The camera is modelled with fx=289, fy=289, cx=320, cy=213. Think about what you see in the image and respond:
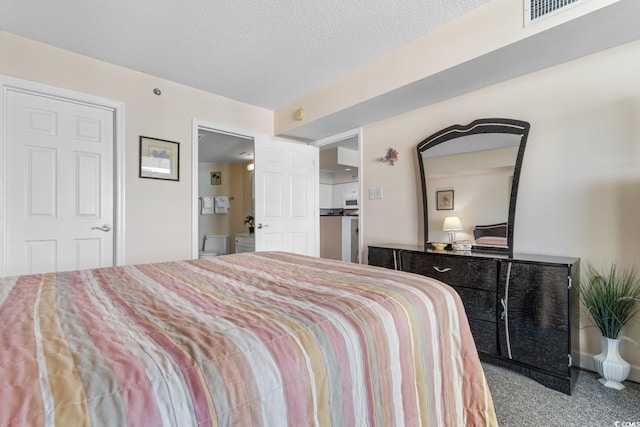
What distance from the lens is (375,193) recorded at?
334 cm

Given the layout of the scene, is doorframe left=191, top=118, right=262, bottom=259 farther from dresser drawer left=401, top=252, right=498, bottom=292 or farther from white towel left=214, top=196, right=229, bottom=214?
white towel left=214, top=196, right=229, bottom=214

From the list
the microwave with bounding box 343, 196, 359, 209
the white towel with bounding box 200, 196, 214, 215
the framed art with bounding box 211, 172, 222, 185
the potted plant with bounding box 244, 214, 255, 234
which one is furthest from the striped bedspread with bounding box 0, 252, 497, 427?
the microwave with bounding box 343, 196, 359, 209

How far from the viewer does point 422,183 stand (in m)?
2.84

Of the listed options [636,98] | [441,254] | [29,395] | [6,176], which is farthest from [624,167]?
[6,176]

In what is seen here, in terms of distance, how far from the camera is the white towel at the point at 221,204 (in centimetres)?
590

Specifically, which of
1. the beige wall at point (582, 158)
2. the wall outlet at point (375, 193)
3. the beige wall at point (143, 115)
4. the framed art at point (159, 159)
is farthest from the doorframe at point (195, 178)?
the beige wall at point (582, 158)

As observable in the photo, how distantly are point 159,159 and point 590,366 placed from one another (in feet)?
12.9

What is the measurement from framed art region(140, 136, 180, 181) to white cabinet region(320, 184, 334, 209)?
396cm

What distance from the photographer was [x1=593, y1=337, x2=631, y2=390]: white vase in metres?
1.74

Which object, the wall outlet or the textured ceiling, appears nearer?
the textured ceiling

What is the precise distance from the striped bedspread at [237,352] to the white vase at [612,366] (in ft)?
4.26

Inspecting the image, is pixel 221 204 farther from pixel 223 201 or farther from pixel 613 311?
pixel 613 311

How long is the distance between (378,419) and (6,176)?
3.11 m

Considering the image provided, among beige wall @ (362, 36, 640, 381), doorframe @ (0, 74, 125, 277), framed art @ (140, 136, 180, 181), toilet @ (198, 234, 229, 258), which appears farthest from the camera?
toilet @ (198, 234, 229, 258)
